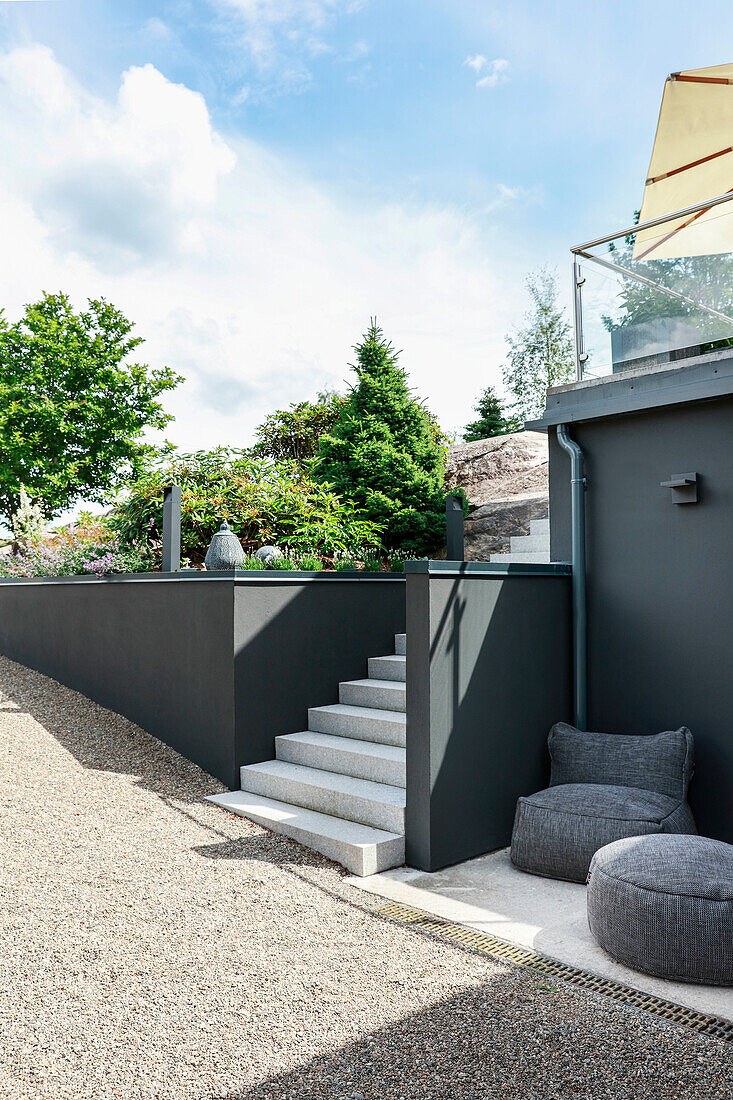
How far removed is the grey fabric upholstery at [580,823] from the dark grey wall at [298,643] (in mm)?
2027

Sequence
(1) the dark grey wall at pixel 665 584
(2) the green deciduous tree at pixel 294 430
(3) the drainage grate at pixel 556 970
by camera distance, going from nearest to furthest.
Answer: (3) the drainage grate at pixel 556 970
(1) the dark grey wall at pixel 665 584
(2) the green deciduous tree at pixel 294 430

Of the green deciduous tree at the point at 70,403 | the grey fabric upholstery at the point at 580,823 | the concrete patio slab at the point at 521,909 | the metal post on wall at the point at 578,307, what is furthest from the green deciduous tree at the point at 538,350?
the concrete patio slab at the point at 521,909

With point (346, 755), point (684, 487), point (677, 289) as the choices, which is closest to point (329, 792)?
point (346, 755)

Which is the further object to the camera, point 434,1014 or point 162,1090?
point 434,1014

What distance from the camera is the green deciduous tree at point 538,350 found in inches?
874

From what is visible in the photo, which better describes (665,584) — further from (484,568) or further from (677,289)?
(677,289)

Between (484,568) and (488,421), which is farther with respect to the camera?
(488,421)

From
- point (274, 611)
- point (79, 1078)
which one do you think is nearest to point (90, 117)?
point (274, 611)

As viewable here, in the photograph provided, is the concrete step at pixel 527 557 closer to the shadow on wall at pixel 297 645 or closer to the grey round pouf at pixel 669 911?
the shadow on wall at pixel 297 645

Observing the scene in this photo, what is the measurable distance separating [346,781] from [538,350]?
20128 millimetres

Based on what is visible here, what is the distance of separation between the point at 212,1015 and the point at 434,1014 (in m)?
0.78

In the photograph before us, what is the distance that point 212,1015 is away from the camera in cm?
257

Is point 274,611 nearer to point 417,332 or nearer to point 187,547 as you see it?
point 187,547

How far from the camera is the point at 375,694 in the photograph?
5457 mm
